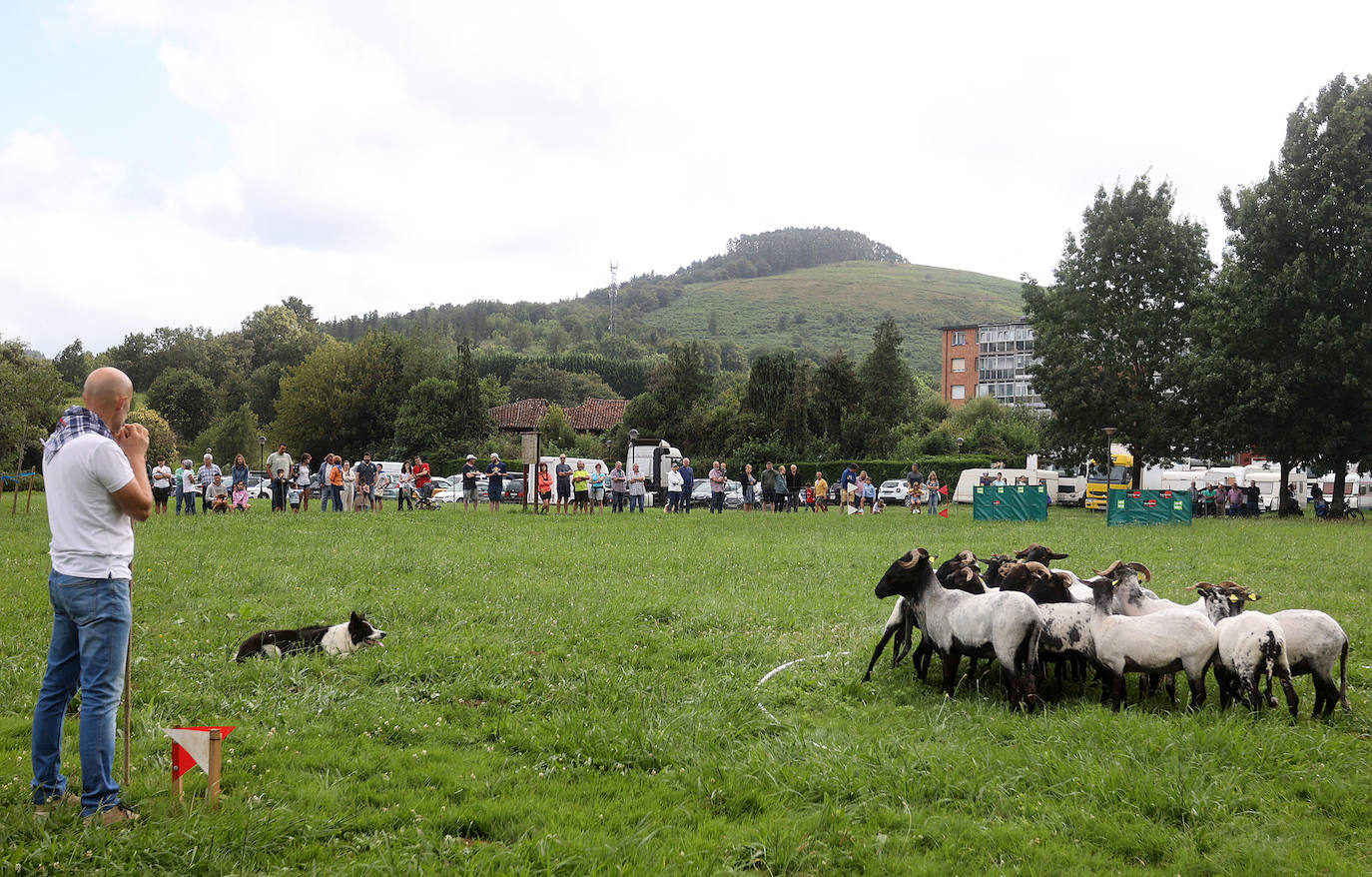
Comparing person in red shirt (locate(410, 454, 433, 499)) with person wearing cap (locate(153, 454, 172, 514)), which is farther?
person in red shirt (locate(410, 454, 433, 499))

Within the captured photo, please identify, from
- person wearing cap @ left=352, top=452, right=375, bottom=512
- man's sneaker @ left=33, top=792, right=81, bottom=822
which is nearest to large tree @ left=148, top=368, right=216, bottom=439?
person wearing cap @ left=352, top=452, right=375, bottom=512

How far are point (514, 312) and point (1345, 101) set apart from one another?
15593 centimetres

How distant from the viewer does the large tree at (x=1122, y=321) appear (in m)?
39.8

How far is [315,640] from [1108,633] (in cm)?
671

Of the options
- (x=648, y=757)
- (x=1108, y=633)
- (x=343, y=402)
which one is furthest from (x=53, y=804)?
(x=343, y=402)

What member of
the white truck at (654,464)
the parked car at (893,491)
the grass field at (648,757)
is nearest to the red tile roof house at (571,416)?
the white truck at (654,464)

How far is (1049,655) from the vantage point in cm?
677

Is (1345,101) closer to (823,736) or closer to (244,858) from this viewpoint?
(823,736)

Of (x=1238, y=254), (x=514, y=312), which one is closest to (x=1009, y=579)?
(x=1238, y=254)

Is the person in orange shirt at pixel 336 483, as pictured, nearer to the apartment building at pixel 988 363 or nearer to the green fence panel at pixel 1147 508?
the green fence panel at pixel 1147 508

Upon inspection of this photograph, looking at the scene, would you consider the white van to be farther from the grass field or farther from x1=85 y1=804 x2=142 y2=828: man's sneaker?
x1=85 y1=804 x2=142 y2=828: man's sneaker

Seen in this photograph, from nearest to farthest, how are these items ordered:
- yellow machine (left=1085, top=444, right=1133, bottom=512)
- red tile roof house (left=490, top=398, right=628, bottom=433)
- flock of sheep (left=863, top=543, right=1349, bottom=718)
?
flock of sheep (left=863, top=543, right=1349, bottom=718)
yellow machine (left=1085, top=444, right=1133, bottom=512)
red tile roof house (left=490, top=398, right=628, bottom=433)

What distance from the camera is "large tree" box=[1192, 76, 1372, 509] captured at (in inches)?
1201

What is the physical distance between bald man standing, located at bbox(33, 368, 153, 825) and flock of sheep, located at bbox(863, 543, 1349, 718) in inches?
210
